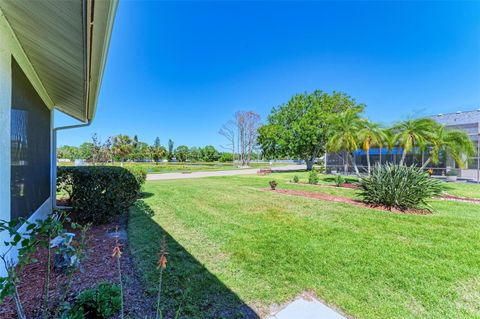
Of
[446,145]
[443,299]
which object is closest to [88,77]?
[443,299]

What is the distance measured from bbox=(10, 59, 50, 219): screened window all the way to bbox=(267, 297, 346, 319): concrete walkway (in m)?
3.82

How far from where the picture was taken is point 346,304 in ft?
7.83

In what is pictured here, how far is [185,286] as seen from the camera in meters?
2.66

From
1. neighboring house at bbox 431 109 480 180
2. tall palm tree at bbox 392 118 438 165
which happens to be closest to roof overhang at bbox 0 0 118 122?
tall palm tree at bbox 392 118 438 165

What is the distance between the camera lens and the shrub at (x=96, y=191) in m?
4.64

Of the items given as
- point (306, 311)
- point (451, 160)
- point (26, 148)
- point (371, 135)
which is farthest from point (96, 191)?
point (451, 160)

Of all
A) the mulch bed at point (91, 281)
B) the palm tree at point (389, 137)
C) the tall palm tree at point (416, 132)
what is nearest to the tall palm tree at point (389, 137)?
the palm tree at point (389, 137)

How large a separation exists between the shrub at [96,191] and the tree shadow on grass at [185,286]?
1292mm

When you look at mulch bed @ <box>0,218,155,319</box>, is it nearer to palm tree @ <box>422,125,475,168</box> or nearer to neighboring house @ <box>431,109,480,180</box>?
palm tree @ <box>422,125,475,168</box>

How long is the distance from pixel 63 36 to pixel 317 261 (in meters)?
4.67

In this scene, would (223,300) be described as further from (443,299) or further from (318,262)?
(443,299)

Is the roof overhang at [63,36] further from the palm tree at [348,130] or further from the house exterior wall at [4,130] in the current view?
the palm tree at [348,130]

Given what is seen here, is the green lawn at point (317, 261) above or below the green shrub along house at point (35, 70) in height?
below

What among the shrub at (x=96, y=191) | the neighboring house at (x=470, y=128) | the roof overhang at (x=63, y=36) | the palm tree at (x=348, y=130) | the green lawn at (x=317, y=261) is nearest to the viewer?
the roof overhang at (x=63, y=36)
